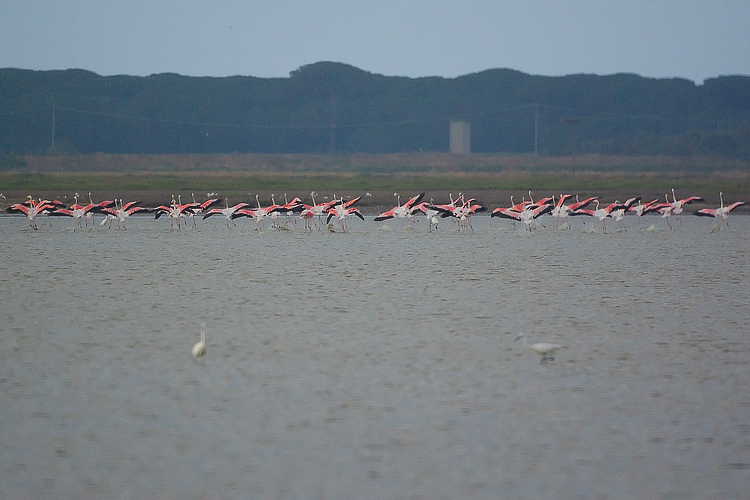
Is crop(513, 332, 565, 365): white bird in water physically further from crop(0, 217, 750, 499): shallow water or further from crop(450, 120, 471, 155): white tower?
crop(450, 120, 471, 155): white tower

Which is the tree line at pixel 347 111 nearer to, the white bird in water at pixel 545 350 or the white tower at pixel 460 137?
the white tower at pixel 460 137

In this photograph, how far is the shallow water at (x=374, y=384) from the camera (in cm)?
426

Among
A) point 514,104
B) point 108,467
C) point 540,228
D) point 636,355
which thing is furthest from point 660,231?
point 514,104

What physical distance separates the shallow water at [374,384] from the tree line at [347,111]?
62546 mm

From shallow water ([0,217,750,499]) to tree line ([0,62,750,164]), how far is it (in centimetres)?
6255

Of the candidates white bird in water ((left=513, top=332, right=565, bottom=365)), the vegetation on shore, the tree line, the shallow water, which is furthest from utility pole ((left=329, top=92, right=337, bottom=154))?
white bird in water ((left=513, top=332, right=565, bottom=365))

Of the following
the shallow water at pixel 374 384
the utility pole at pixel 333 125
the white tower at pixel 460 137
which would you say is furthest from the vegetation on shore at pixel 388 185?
the utility pole at pixel 333 125

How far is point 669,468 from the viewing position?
4336mm

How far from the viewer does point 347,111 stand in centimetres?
8700

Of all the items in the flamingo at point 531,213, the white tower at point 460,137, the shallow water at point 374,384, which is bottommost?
the shallow water at point 374,384

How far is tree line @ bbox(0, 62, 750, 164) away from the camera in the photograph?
80.7 metres

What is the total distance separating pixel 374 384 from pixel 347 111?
82.1 metres

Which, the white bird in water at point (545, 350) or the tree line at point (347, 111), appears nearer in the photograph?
the white bird in water at point (545, 350)

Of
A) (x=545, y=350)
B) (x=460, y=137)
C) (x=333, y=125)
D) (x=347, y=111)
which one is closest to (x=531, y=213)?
(x=545, y=350)
